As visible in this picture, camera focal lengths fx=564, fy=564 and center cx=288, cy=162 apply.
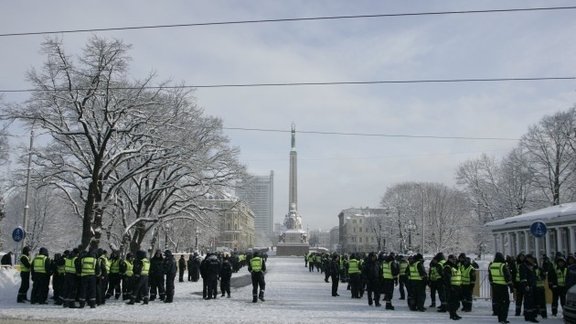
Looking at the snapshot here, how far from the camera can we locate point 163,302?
18.6m

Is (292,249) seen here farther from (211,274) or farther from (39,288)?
(39,288)

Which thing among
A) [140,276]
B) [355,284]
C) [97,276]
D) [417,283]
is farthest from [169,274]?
[417,283]

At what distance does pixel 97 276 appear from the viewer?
17.0 m

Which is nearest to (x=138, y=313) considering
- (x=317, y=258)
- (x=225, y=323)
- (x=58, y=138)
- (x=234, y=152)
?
(x=225, y=323)

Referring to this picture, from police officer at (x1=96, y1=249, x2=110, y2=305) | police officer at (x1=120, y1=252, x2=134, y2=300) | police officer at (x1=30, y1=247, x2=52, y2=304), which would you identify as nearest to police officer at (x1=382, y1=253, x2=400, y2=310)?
police officer at (x1=120, y1=252, x2=134, y2=300)

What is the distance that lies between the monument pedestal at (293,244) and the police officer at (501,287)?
83.5 metres

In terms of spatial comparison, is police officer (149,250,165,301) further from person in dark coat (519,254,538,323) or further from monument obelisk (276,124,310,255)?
monument obelisk (276,124,310,255)

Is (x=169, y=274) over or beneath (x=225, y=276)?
Result: over

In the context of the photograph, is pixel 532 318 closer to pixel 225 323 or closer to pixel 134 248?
pixel 225 323

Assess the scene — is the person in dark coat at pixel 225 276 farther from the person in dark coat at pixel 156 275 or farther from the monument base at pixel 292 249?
the monument base at pixel 292 249

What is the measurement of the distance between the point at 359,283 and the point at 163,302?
26.2 ft

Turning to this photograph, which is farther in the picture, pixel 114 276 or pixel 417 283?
pixel 114 276

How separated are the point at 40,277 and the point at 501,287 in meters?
13.5

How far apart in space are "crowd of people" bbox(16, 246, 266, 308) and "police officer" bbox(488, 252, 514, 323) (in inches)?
298
